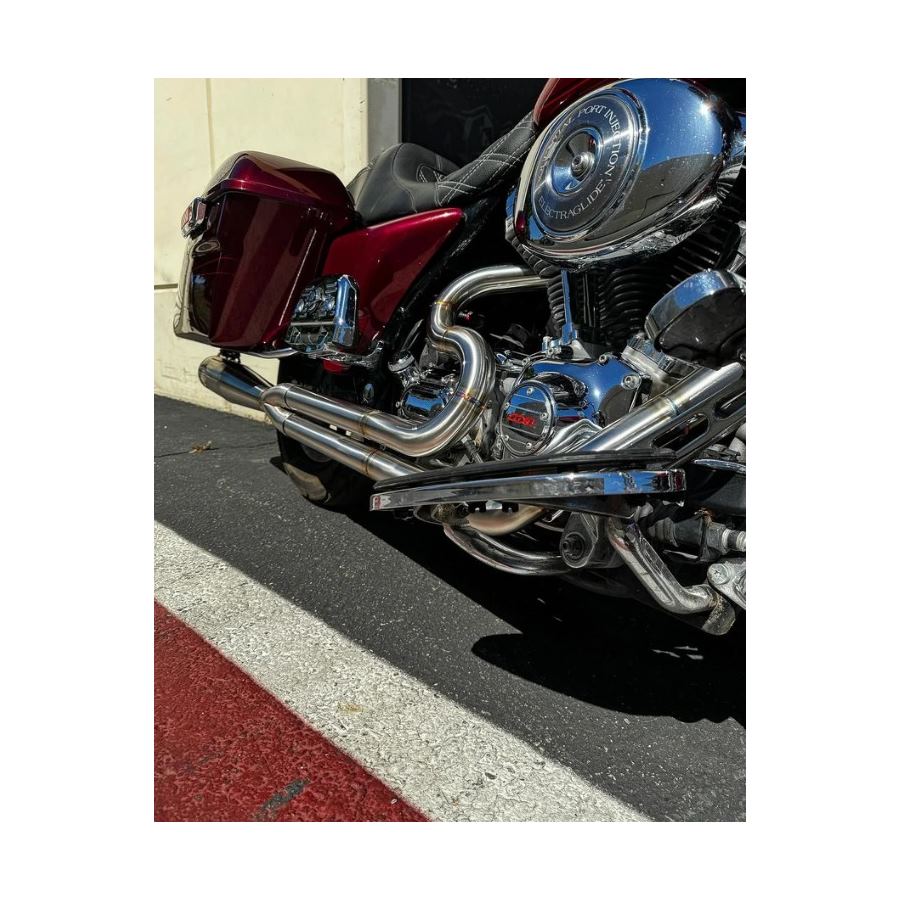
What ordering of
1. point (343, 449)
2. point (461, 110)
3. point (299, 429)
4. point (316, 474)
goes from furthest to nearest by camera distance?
point (461, 110) < point (316, 474) < point (299, 429) < point (343, 449)

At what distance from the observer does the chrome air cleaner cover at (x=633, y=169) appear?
1213 mm

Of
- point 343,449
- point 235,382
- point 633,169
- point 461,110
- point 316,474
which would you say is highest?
point 461,110

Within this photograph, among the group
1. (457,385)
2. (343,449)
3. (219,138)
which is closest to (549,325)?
(457,385)

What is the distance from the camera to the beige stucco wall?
3432mm

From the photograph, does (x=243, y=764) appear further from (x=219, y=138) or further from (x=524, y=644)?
(x=219, y=138)

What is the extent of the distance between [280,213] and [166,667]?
1.34 meters

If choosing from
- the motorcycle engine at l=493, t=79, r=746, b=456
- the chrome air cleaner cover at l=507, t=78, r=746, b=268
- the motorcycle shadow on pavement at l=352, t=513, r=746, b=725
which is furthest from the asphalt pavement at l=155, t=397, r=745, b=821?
the chrome air cleaner cover at l=507, t=78, r=746, b=268

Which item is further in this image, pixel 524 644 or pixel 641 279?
pixel 524 644

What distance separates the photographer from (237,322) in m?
2.28

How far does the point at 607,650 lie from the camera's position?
1704 millimetres

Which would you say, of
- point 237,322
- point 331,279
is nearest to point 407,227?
point 331,279

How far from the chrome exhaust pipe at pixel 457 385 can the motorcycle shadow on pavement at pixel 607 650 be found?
20.7 inches

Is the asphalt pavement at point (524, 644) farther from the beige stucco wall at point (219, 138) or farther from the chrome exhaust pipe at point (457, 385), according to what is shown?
the beige stucco wall at point (219, 138)

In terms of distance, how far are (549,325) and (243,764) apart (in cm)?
117
